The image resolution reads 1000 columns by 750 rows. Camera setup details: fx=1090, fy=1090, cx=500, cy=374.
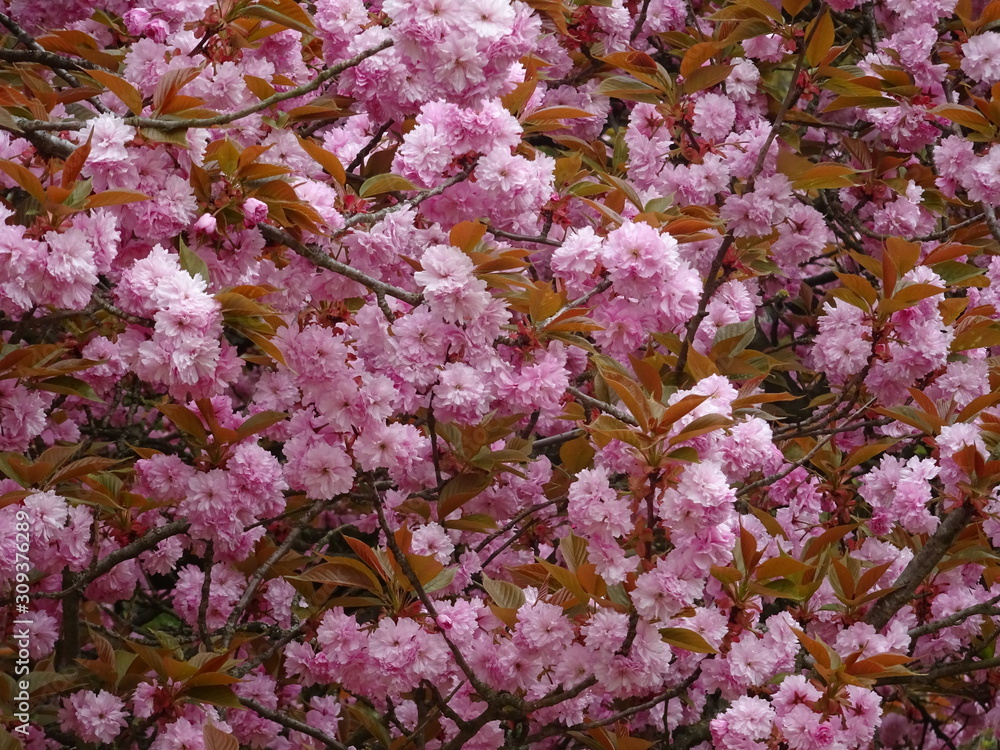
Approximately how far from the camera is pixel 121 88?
1879 mm

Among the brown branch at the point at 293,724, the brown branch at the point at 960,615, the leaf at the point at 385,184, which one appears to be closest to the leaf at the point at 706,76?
the leaf at the point at 385,184

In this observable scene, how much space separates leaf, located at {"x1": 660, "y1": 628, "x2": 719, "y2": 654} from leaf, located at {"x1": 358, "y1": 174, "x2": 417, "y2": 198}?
3.15 ft

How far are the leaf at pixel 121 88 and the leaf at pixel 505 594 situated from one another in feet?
3.58

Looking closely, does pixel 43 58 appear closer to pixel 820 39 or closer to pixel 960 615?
pixel 820 39

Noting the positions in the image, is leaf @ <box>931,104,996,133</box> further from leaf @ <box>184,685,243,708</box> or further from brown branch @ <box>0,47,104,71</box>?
leaf @ <box>184,685,243,708</box>

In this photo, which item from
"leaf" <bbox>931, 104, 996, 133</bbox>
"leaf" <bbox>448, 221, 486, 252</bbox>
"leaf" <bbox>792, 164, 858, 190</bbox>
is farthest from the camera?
"leaf" <bbox>931, 104, 996, 133</bbox>

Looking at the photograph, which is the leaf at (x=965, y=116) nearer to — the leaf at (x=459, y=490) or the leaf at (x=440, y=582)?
the leaf at (x=459, y=490)

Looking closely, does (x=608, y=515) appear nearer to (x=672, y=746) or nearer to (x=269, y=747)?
(x=672, y=746)

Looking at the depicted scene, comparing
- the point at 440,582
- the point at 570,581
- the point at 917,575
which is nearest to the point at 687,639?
the point at 570,581

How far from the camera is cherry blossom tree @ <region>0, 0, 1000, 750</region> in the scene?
1886 millimetres

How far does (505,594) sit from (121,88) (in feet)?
3.81

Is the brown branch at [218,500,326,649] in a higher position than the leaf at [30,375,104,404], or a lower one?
lower

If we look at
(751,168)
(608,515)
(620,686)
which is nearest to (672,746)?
(620,686)

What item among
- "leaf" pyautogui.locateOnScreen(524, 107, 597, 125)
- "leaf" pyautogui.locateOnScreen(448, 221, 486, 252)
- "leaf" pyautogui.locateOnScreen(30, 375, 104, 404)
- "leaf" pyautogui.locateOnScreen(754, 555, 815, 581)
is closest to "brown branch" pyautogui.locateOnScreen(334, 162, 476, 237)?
"leaf" pyautogui.locateOnScreen(448, 221, 486, 252)
